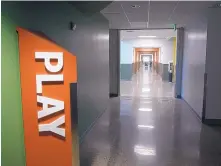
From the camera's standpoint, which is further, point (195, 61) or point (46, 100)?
point (195, 61)

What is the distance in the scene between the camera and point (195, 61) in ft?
21.1

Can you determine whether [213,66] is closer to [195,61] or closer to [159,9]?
[195,61]

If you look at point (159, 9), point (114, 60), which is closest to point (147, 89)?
point (114, 60)

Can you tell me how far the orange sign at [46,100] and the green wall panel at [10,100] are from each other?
6 cm

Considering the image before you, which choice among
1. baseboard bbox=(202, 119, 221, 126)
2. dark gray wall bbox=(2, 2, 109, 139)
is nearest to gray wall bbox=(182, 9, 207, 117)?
baseboard bbox=(202, 119, 221, 126)

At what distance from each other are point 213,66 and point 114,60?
455cm

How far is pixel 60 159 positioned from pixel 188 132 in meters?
3.22

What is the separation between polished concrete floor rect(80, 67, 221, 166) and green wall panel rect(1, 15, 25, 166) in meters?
1.26

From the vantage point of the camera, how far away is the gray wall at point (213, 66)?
5113 mm

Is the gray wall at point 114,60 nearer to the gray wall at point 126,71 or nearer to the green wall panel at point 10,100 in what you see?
the gray wall at point 126,71

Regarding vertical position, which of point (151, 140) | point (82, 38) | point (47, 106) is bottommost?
point (151, 140)

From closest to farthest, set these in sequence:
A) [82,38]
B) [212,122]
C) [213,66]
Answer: [82,38], [213,66], [212,122]

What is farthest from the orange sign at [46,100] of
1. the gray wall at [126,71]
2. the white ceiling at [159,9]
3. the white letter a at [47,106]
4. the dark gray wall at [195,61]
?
the gray wall at [126,71]

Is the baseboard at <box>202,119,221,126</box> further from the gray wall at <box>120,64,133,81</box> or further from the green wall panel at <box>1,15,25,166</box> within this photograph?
the gray wall at <box>120,64,133,81</box>
